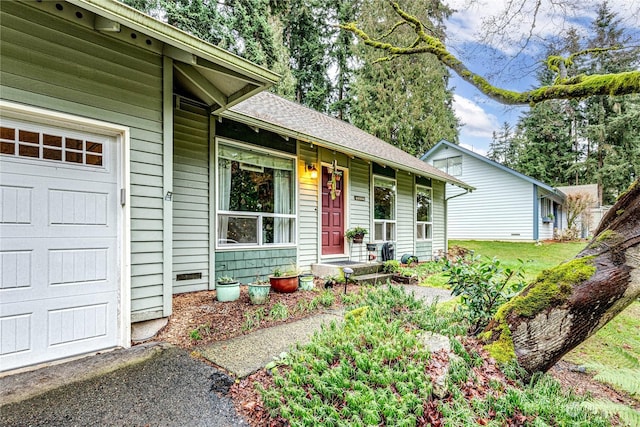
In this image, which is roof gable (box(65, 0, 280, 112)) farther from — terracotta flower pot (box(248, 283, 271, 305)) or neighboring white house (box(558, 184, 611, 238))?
neighboring white house (box(558, 184, 611, 238))

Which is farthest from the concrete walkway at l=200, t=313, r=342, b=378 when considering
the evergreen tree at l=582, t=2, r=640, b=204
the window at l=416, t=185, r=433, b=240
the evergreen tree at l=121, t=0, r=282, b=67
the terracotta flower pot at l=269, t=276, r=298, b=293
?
the evergreen tree at l=582, t=2, r=640, b=204

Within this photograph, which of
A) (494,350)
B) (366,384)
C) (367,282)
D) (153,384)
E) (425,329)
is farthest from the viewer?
(367,282)

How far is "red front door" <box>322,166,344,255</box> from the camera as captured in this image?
7102 mm

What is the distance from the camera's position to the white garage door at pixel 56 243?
250cm

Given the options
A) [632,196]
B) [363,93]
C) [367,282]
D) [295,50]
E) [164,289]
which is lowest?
[367,282]

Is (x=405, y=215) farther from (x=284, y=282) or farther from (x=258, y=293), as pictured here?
(x=258, y=293)

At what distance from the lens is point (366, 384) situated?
2.21 metres

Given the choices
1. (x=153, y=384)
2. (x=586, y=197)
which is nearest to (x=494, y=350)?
(x=153, y=384)

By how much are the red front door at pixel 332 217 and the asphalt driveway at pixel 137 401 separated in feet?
15.5

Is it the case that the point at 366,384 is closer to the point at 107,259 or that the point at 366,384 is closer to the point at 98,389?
the point at 98,389

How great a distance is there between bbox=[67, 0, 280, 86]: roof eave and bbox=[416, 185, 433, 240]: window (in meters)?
7.63

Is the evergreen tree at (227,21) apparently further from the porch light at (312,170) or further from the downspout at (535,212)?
the downspout at (535,212)

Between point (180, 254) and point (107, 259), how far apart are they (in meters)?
1.69

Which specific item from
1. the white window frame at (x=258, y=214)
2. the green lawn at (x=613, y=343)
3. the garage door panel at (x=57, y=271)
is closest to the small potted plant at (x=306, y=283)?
the white window frame at (x=258, y=214)
